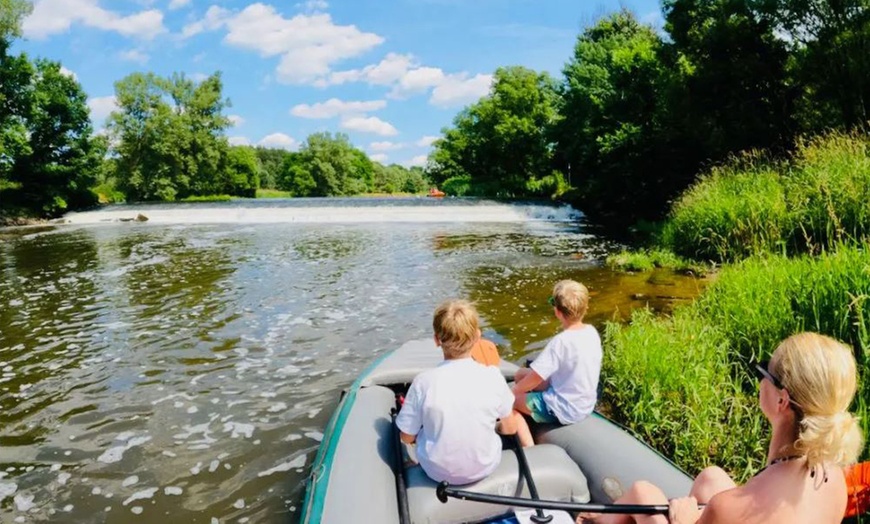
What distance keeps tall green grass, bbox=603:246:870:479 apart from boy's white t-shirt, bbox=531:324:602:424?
860 mm

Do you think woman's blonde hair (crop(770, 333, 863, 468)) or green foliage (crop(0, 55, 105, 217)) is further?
green foliage (crop(0, 55, 105, 217))

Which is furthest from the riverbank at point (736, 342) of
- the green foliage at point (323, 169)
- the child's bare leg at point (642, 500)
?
the green foliage at point (323, 169)

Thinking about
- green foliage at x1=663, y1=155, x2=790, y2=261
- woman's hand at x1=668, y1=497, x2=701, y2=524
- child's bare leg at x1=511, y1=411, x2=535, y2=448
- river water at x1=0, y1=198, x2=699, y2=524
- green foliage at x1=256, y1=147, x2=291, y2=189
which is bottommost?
river water at x1=0, y1=198, x2=699, y2=524

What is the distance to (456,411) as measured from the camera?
2809 millimetres

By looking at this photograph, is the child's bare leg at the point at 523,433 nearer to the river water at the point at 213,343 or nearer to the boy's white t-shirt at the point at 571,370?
the boy's white t-shirt at the point at 571,370

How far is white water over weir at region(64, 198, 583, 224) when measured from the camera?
26.1m

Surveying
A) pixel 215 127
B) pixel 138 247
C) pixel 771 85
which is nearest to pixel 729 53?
pixel 771 85

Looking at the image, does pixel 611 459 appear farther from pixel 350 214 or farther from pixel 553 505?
pixel 350 214

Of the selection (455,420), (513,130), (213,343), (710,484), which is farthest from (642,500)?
(513,130)

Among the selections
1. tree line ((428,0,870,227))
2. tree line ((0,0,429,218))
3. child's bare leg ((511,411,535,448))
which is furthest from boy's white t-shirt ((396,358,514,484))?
tree line ((0,0,429,218))

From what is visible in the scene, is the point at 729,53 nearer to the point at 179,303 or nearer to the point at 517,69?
the point at 179,303

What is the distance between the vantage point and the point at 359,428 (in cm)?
359

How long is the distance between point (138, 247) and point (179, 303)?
9592 millimetres

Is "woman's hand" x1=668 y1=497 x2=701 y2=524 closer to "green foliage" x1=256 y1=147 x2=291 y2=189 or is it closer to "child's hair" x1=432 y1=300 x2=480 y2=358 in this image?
"child's hair" x1=432 y1=300 x2=480 y2=358
